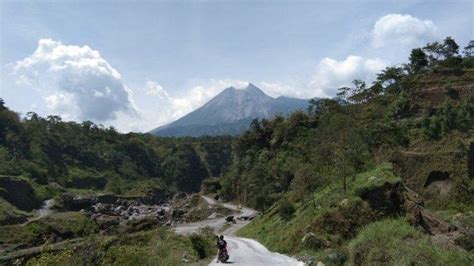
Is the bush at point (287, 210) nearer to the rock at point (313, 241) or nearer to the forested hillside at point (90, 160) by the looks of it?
the rock at point (313, 241)

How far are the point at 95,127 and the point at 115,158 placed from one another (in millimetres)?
19277

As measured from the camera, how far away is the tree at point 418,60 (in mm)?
88750

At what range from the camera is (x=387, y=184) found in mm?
24859

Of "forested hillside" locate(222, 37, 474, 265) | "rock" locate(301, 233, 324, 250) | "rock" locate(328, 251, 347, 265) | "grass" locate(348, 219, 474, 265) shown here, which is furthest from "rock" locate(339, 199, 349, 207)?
"grass" locate(348, 219, 474, 265)

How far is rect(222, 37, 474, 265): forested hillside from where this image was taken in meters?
16.9

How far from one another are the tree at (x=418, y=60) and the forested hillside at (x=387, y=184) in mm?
10139

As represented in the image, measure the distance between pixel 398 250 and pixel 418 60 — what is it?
83.1 meters

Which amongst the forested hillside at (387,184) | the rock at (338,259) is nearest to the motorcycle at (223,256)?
the forested hillside at (387,184)

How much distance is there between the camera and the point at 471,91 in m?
63.1

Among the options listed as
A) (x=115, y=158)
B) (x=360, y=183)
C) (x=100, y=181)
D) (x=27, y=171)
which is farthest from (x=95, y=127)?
(x=360, y=183)

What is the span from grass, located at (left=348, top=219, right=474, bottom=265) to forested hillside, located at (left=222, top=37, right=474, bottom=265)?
1.3 inches

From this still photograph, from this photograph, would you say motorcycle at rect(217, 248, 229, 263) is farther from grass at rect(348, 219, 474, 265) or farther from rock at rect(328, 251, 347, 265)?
grass at rect(348, 219, 474, 265)

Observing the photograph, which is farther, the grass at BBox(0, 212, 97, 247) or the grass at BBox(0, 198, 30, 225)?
the grass at BBox(0, 198, 30, 225)

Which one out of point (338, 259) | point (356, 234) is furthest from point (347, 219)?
point (338, 259)
